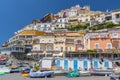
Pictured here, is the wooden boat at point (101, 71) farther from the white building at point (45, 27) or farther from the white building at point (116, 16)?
the white building at point (45, 27)

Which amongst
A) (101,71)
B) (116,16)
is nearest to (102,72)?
(101,71)

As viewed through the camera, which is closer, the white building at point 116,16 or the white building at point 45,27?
the white building at point 116,16

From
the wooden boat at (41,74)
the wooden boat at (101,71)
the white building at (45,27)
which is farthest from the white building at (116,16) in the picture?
the wooden boat at (41,74)

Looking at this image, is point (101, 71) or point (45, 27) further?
point (45, 27)

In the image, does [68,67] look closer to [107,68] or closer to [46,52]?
[107,68]

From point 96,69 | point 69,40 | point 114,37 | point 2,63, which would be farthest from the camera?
point 2,63

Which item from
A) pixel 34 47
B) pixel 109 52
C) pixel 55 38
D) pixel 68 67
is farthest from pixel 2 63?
pixel 109 52

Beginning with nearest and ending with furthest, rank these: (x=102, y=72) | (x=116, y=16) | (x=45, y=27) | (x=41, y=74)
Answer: (x=41, y=74), (x=102, y=72), (x=116, y=16), (x=45, y=27)

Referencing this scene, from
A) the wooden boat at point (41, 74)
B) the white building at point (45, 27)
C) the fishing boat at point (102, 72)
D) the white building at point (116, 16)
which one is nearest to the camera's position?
the wooden boat at point (41, 74)

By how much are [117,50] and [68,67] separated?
438 inches

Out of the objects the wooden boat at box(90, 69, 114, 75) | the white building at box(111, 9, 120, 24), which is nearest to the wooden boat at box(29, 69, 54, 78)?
the wooden boat at box(90, 69, 114, 75)

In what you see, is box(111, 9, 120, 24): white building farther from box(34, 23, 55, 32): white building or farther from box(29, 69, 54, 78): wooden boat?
box(29, 69, 54, 78): wooden boat

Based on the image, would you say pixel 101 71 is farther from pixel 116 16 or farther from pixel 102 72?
pixel 116 16

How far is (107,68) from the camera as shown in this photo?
181ft
